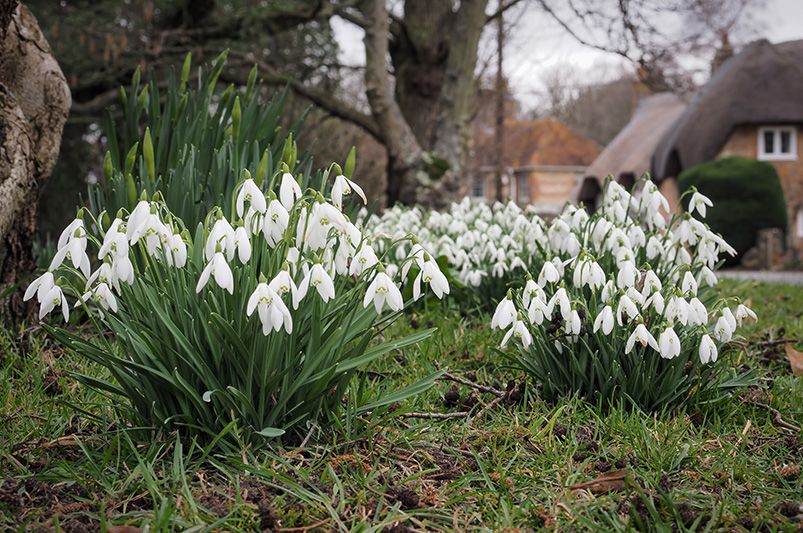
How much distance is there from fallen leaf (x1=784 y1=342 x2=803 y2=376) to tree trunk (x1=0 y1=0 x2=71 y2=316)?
363 cm

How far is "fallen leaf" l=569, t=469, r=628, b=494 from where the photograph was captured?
221cm

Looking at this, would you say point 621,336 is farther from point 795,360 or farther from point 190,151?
point 190,151

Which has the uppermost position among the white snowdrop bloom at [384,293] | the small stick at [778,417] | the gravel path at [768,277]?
the white snowdrop bloom at [384,293]

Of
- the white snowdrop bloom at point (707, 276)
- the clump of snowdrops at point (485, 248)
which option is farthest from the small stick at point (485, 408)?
the clump of snowdrops at point (485, 248)

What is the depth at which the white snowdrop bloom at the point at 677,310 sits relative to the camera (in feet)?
8.68

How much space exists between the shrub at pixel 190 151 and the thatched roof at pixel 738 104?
18.6 metres

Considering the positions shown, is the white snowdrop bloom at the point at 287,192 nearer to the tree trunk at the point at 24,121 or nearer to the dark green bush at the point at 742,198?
the tree trunk at the point at 24,121

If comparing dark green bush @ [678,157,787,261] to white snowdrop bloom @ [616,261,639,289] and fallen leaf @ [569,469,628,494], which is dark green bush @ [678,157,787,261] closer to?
white snowdrop bloom @ [616,261,639,289]

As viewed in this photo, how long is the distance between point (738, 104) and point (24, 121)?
20587 millimetres

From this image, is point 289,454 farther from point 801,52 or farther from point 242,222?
point 801,52

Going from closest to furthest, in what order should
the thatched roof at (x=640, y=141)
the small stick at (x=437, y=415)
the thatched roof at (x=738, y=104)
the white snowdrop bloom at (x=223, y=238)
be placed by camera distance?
the white snowdrop bloom at (x=223, y=238) → the small stick at (x=437, y=415) → the thatched roof at (x=738, y=104) → the thatched roof at (x=640, y=141)

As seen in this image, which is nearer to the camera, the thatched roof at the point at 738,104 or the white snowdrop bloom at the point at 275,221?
the white snowdrop bloom at the point at 275,221

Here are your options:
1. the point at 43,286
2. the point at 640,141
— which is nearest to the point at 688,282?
the point at 43,286

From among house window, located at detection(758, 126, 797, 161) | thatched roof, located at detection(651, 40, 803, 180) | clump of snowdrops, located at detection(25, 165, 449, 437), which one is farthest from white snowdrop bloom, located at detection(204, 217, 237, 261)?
house window, located at detection(758, 126, 797, 161)
